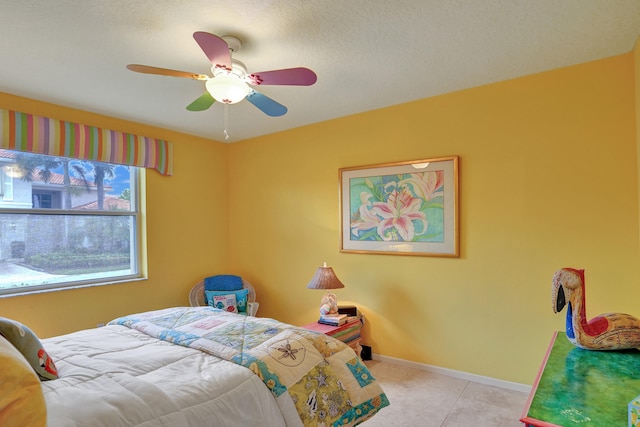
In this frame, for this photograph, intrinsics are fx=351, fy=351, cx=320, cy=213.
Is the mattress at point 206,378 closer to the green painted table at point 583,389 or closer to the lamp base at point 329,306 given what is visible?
the green painted table at point 583,389

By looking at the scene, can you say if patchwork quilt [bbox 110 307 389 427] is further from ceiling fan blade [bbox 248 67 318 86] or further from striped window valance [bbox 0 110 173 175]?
striped window valance [bbox 0 110 173 175]

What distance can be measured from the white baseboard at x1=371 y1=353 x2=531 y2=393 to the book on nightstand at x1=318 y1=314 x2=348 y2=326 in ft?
1.81

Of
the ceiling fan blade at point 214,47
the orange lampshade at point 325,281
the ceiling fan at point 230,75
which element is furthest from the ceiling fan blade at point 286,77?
the orange lampshade at point 325,281

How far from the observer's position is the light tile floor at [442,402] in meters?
2.25

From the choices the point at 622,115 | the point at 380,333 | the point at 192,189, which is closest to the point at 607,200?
the point at 622,115

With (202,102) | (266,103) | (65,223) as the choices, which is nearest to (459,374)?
(266,103)

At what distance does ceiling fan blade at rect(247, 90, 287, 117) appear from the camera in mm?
2156

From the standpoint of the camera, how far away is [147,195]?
3.65m

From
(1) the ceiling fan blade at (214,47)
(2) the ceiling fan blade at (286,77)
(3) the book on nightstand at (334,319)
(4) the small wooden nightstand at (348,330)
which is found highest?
(1) the ceiling fan blade at (214,47)

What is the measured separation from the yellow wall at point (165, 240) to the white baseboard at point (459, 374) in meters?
2.25

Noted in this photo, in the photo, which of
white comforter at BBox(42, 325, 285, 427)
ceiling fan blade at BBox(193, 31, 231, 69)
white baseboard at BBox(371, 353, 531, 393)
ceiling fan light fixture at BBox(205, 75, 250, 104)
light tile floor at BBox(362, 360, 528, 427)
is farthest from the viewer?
white baseboard at BBox(371, 353, 531, 393)

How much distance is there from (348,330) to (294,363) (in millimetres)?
1431

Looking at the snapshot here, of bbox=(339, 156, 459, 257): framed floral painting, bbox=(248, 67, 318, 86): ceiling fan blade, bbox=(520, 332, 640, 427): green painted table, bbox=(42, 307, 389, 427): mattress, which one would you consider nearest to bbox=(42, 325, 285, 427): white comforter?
bbox=(42, 307, 389, 427): mattress

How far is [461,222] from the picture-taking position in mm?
2877
